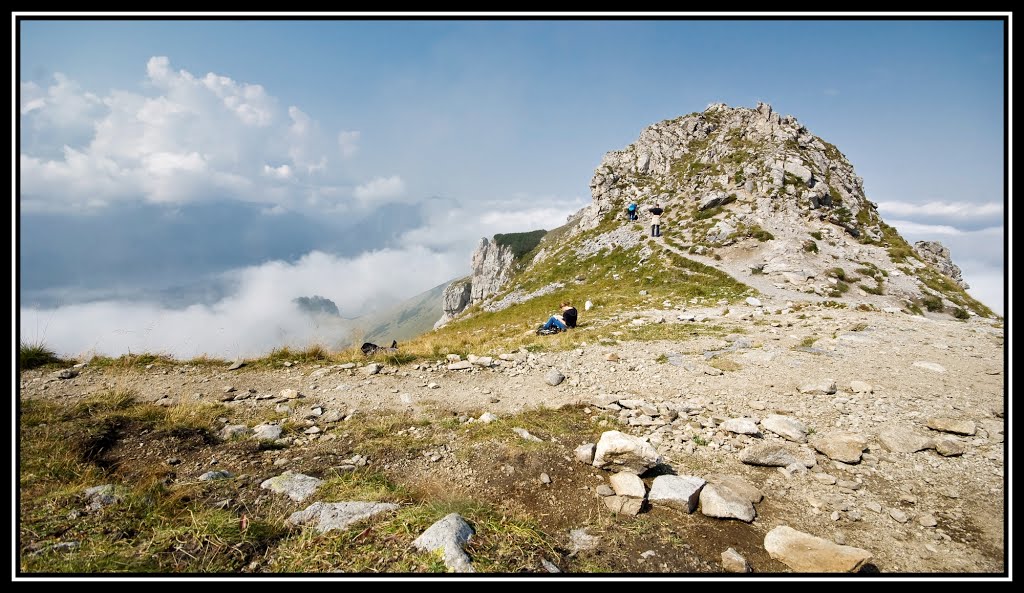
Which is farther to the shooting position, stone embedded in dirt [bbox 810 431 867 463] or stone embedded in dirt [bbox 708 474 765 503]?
stone embedded in dirt [bbox 810 431 867 463]

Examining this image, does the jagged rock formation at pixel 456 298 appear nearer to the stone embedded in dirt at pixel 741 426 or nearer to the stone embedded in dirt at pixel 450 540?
the stone embedded in dirt at pixel 741 426

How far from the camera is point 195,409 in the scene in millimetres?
7641

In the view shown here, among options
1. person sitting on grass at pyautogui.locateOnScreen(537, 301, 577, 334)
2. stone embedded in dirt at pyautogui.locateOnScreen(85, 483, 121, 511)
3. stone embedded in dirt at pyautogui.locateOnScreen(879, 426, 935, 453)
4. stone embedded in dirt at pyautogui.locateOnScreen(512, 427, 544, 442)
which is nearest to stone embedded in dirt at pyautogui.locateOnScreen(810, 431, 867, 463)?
stone embedded in dirt at pyautogui.locateOnScreen(879, 426, 935, 453)

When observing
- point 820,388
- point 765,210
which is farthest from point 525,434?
point 765,210

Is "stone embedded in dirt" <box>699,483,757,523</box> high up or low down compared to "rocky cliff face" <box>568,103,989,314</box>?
down

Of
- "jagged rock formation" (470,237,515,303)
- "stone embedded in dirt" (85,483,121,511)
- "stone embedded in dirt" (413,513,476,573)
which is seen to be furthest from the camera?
"jagged rock formation" (470,237,515,303)

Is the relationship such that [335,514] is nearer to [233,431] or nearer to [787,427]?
[233,431]

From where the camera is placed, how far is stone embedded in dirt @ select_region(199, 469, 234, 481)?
499 centimetres

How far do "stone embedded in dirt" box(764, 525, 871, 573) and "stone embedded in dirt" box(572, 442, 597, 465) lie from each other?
2.43 m

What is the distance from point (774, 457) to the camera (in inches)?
239

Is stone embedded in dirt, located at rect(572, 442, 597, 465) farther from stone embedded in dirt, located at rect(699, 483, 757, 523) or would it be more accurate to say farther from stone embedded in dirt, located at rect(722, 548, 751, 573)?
stone embedded in dirt, located at rect(722, 548, 751, 573)

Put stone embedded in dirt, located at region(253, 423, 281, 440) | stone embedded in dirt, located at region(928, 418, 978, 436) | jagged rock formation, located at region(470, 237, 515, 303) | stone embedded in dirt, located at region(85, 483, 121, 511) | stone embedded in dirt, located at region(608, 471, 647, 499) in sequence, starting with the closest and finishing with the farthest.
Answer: stone embedded in dirt, located at region(85, 483, 121, 511) < stone embedded in dirt, located at region(608, 471, 647, 499) < stone embedded in dirt, located at region(928, 418, 978, 436) < stone embedded in dirt, located at region(253, 423, 281, 440) < jagged rock formation, located at region(470, 237, 515, 303)

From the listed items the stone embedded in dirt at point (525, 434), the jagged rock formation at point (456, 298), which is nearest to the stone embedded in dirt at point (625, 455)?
the stone embedded in dirt at point (525, 434)
